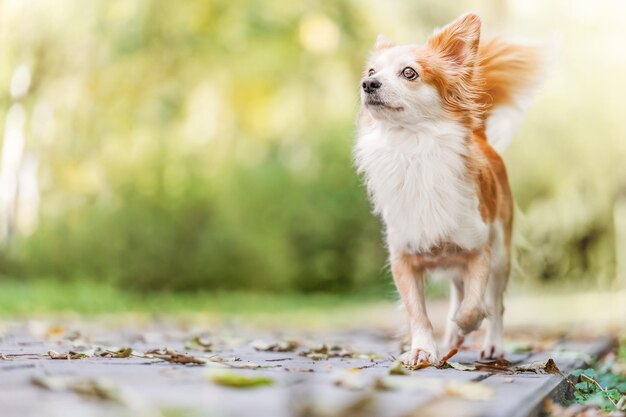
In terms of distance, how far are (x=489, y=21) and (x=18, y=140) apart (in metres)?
8.07

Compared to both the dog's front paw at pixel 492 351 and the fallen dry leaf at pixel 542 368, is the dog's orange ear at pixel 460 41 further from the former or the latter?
the dog's front paw at pixel 492 351

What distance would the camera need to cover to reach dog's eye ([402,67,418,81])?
4102 millimetres

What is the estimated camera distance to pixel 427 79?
4129 mm

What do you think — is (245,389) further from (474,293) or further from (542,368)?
(542,368)

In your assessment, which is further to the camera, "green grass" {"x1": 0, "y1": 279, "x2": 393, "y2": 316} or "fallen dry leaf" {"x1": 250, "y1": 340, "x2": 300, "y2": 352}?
"green grass" {"x1": 0, "y1": 279, "x2": 393, "y2": 316}

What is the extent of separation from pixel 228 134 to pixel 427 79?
38.2ft

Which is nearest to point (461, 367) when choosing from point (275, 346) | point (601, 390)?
point (601, 390)

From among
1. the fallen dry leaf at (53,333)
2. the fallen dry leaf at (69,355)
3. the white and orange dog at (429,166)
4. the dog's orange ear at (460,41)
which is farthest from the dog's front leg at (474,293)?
the fallen dry leaf at (53,333)

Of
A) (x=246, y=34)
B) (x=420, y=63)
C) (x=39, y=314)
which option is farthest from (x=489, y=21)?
(x=420, y=63)

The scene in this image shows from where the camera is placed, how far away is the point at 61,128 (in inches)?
604

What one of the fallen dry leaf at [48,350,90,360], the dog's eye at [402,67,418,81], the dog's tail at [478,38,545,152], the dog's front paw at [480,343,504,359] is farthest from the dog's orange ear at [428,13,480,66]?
the fallen dry leaf at [48,350,90,360]

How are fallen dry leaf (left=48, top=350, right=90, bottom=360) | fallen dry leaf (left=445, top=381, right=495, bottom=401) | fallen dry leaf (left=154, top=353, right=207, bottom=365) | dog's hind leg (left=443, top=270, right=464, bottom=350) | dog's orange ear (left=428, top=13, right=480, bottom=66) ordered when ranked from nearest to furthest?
fallen dry leaf (left=445, top=381, right=495, bottom=401), fallen dry leaf (left=154, top=353, right=207, bottom=365), fallen dry leaf (left=48, top=350, right=90, bottom=360), dog's orange ear (left=428, top=13, right=480, bottom=66), dog's hind leg (left=443, top=270, right=464, bottom=350)

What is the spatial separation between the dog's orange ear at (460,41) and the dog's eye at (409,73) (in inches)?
8.7

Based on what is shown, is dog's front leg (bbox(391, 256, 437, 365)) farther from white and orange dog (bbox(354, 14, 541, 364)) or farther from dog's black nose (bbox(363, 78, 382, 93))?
dog's black nose (bbox(363, 78, 382, 93))
